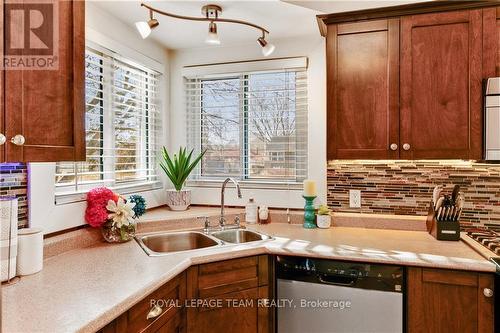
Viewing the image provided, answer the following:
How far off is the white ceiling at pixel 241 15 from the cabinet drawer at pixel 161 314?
1538 millimetres

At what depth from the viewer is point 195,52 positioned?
2730 millimetres

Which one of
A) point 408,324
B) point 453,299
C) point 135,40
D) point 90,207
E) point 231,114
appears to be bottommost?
point 408,324

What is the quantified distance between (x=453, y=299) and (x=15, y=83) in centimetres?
203

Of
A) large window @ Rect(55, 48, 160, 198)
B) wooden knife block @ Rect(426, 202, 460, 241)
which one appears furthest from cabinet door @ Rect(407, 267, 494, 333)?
large window @ Rect(55, 48, 160, 198)

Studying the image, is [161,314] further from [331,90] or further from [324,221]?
[331,90]

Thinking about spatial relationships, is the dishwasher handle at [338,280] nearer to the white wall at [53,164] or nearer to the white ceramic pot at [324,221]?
the white ceramic pot at [324,221]

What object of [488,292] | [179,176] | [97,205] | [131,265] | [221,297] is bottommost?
[221,297]

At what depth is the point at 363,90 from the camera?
204cm

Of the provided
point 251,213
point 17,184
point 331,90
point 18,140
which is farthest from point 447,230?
point 17,184

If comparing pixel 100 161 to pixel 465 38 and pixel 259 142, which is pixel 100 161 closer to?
pixel 259 142

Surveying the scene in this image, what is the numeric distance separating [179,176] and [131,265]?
1.15 metres

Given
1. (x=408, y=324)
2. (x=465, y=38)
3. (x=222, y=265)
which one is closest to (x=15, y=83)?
(x=222, y=265)

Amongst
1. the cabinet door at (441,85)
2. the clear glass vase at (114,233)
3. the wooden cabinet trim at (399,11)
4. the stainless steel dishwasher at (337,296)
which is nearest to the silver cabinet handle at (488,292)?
the stainless steel dishwasher at (337,296)

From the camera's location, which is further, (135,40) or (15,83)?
(135,40)
